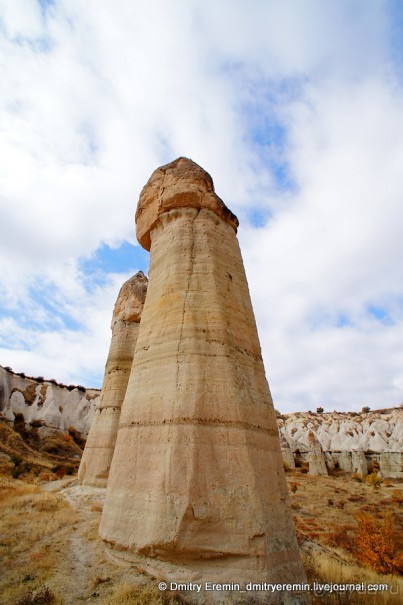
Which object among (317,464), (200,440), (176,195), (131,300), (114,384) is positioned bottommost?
(200,440)

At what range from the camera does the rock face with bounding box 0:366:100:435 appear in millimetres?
32500

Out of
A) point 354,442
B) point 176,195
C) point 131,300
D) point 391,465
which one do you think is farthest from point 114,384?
point 354,442

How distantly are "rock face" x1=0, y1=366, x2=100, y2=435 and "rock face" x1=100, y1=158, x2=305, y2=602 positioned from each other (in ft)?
95.5

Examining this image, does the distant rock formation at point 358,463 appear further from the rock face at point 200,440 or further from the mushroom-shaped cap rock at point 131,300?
the rock face at point 200,440

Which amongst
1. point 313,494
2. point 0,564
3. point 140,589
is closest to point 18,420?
point 313,494

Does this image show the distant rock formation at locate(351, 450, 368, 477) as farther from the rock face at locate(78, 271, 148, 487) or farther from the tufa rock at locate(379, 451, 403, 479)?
A: the rock face at locate(78, 271, 148, 487)

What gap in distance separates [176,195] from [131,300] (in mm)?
9163

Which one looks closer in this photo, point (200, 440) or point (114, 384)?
point (200, 440)

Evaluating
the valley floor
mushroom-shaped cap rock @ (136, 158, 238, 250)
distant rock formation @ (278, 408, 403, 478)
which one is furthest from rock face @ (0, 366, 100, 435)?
mushroom-shaped cap rock @ (136, 158, 238, 250)

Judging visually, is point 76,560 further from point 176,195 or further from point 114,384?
point 114,384

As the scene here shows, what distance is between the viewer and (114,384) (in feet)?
49.2

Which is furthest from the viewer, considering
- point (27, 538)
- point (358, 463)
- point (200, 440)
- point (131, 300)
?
point (358, 463)

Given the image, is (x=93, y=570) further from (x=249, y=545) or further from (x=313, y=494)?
(x=313, y=494)

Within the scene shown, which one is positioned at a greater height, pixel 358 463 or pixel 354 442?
pixel 354 442
